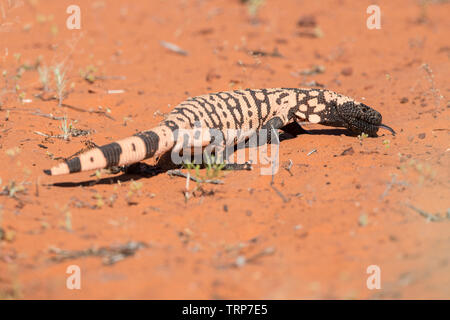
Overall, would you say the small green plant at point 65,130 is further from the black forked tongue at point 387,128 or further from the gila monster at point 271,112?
the black forked tongue at point 387,128

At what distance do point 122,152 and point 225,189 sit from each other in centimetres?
110

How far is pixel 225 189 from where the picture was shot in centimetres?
466

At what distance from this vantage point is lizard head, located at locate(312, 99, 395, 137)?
227 inches

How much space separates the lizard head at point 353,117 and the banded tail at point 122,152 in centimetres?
227

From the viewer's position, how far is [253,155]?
5.59 meters

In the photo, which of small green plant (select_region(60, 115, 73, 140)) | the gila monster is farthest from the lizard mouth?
small green plant (select_region(60, 115, 73, 140))

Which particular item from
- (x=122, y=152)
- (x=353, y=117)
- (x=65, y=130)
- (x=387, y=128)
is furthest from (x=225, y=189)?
(x=387, y=128)

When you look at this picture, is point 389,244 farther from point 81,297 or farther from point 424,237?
point 81,297

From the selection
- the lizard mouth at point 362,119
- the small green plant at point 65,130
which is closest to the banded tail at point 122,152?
the small green plant at point 65,130

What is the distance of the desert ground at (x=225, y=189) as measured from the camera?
311cm

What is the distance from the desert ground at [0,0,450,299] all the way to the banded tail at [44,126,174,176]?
0.93 ft

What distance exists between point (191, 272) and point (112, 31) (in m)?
8.20

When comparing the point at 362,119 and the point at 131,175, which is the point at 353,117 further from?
the point at 131,175

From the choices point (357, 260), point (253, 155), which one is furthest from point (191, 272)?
point (253, 155)
